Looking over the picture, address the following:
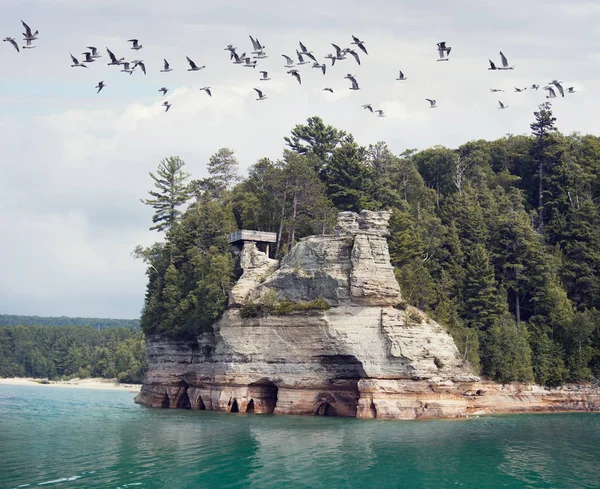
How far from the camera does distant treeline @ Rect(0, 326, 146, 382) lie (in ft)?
424

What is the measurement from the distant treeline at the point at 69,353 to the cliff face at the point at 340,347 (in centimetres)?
7516

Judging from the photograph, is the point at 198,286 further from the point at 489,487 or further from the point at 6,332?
the point at 6,332

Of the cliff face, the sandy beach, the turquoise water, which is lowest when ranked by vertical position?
the turquoise water

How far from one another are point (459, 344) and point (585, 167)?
3287cm

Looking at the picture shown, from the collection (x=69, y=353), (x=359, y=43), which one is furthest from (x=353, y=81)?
(x=69, y=353)

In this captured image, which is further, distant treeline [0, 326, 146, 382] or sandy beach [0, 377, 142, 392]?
distant treeline [0, 326, 146, 382]

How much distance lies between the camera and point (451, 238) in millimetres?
66000

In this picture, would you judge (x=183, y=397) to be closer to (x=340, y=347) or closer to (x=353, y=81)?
(x=340, y=347)

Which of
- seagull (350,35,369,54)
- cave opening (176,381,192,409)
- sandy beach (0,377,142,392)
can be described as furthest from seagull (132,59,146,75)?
sandy beach (0,377,142,392)

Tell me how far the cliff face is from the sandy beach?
64112 millimetres

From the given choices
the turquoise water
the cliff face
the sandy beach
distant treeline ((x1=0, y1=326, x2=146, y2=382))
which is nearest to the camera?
the turquoise water

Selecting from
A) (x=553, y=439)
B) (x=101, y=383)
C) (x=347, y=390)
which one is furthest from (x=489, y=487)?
(x=101, y=383)

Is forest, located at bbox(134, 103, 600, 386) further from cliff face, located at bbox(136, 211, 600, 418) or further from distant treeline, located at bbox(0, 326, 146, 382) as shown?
distant treeline, located at bbox(0, 326, 146, 382)

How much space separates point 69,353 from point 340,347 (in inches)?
4402
